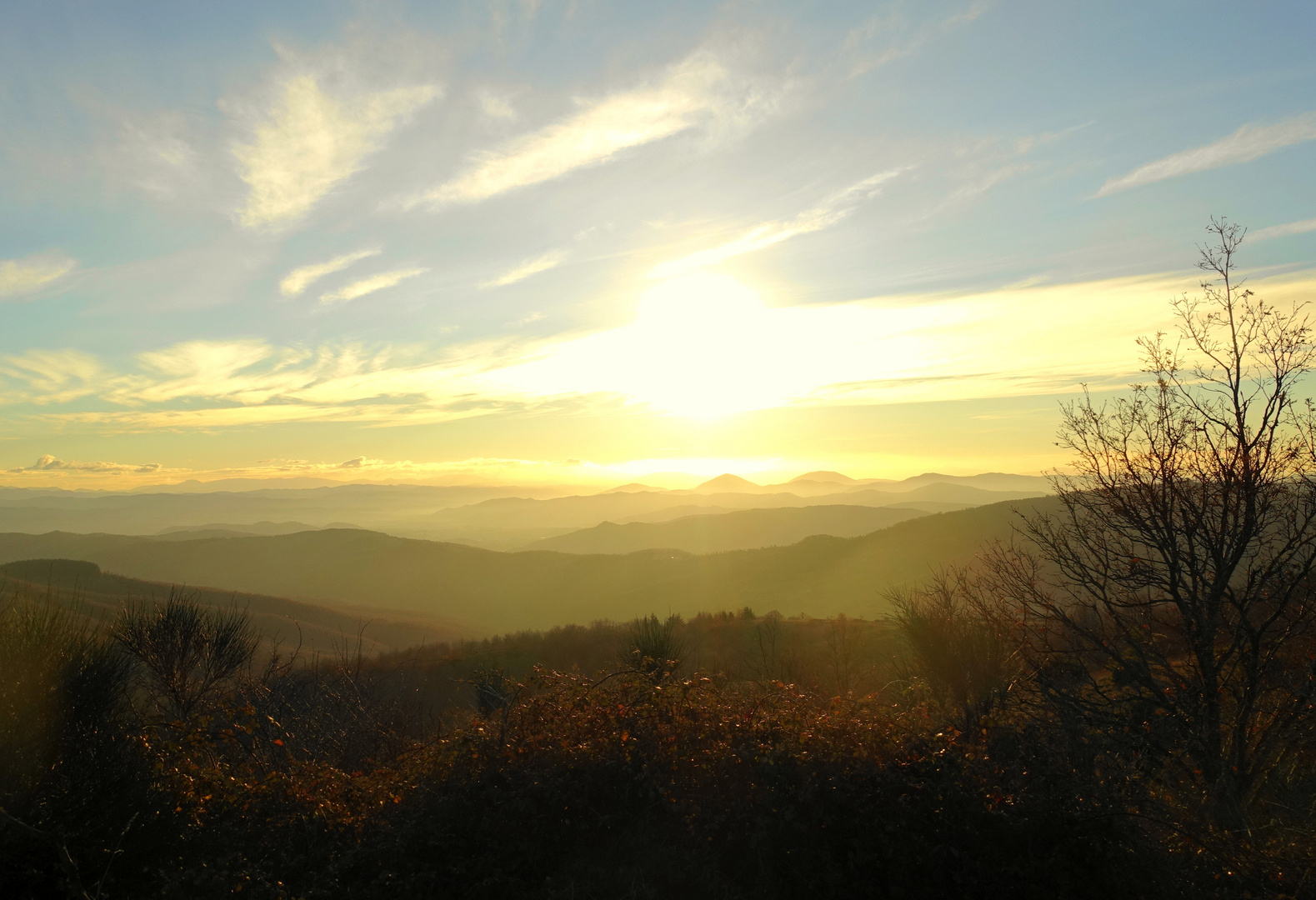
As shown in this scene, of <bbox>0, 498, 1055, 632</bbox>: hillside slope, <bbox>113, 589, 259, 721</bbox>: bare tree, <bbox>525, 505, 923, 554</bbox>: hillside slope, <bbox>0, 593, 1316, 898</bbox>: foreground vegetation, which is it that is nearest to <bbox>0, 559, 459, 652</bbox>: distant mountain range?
<bbox>0, 498, 1055, 632</bbox>: hillside slope

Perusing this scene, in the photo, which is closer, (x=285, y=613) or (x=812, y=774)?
(x=812, y=774)

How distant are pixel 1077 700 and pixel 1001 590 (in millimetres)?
1737

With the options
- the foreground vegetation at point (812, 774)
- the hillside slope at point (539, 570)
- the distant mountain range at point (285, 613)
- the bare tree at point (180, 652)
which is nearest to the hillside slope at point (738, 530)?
the hillside slope at point (539, 570)

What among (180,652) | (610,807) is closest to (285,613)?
(180,652)

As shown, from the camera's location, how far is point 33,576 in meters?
52.1

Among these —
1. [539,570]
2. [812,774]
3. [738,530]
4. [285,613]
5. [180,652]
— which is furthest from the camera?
[738,530]

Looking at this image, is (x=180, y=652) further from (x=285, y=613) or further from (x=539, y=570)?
(x=539, y=570)

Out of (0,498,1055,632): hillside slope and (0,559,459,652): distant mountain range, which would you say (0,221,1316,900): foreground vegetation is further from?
(0,559,459,652): distant mountain range

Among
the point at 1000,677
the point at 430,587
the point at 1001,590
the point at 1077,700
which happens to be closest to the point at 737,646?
the point at 1000,677

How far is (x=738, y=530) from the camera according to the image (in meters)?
142

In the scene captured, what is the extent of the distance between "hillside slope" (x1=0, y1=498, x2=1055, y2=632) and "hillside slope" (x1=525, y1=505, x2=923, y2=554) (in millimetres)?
42363

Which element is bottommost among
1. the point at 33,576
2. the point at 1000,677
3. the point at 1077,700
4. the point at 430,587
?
the point at 430,587

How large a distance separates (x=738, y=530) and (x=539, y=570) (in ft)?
200

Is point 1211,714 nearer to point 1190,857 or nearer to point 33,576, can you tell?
point 1190,857
